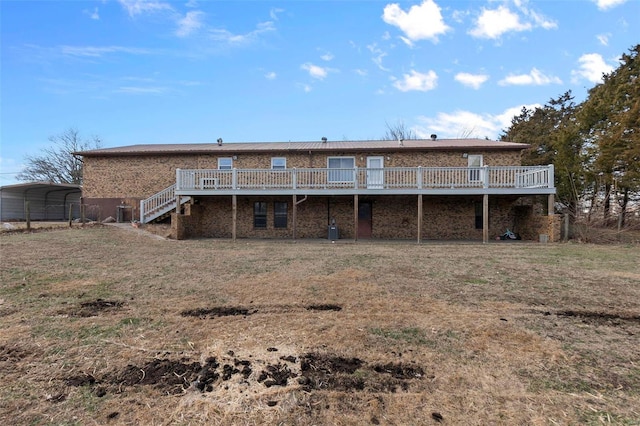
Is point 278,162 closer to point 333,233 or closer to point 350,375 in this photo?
point 333,233

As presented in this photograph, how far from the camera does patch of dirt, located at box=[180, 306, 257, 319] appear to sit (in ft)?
14.5

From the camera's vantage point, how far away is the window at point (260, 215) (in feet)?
57.1

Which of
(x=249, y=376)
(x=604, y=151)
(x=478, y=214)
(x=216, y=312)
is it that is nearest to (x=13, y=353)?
(x=216, y=312)

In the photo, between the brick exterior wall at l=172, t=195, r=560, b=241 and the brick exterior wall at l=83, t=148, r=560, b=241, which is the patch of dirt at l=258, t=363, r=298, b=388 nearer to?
the brick exterior wall at l=83, t=148, r=560, b=241

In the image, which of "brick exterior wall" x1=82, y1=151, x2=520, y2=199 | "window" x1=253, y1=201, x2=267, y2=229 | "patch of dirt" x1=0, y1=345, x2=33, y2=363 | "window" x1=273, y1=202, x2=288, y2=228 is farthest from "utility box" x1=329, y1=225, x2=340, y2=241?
"patch of dirt" x1=0, y1=345, x2=33, y2=363

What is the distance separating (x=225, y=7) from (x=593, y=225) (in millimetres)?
19069

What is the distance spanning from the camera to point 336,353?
328cm

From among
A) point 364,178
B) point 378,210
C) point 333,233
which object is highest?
point 364,178

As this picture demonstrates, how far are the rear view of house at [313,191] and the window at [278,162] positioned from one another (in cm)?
5

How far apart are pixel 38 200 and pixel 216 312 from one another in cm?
2673

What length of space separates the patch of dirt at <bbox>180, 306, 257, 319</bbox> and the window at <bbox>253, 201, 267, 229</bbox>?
12.8m

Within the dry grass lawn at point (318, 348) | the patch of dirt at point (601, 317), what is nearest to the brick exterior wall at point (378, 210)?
the dry grass lawn at point (318, 348)

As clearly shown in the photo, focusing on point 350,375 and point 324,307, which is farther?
point 324,307

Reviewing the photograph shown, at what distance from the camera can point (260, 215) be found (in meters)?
17.4
